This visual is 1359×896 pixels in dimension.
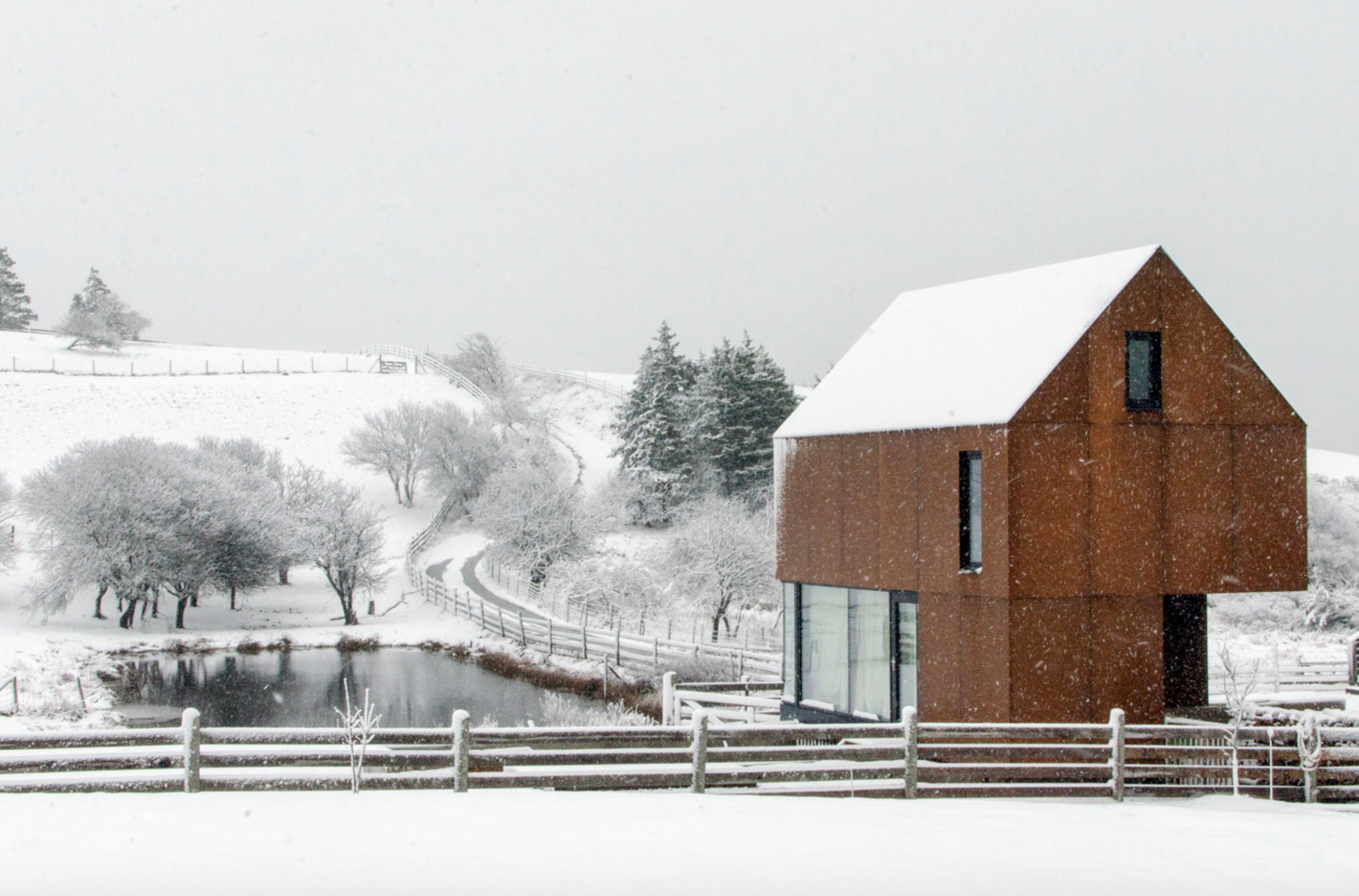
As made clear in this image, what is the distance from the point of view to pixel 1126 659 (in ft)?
43.5

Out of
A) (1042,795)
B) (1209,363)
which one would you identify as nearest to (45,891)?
(1042,795)

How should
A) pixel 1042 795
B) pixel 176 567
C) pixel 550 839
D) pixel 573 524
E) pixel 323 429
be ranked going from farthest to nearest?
1. pixel 323 429
2. pixel 573 524
3. pixel 176 567
4. pixel 1042 795
5. pixel 550 839

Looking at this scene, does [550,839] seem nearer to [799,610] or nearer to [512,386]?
[799,610]

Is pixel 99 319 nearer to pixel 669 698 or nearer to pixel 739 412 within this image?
pixel 739 412

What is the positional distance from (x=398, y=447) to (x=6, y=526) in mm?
18318

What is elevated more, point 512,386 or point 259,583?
point 512,386

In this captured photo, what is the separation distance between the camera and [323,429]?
211ft

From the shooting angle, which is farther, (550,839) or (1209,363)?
(1209,363)

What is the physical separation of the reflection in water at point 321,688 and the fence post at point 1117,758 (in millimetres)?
14709

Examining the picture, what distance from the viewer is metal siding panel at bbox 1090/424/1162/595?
13219 mm

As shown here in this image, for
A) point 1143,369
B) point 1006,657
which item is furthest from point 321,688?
point 1143,369

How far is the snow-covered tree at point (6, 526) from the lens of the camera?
126 ft

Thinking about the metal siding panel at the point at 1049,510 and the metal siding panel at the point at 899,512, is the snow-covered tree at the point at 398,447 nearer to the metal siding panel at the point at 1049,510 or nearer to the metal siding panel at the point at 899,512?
the metal siding panel at the point at 899,512

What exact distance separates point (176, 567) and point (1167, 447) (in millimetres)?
33099
